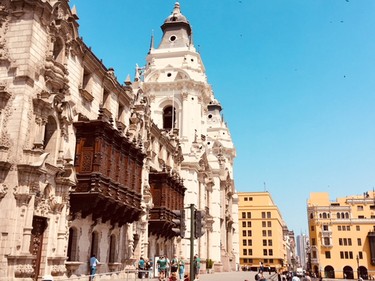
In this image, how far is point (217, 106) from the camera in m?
87.1

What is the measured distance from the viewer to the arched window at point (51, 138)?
2198 cm

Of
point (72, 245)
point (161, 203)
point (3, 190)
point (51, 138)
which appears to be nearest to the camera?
point (3, 190)

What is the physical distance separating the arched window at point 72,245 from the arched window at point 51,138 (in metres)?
4.68

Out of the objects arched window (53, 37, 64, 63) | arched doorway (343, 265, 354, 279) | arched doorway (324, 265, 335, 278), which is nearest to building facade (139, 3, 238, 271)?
arched window (53, 37, 64, 63)

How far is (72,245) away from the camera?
23.6m

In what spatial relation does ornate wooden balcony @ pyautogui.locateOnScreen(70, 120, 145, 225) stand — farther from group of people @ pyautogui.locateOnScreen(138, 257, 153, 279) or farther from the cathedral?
group of people @ pyautogui.locateOnScreen(138, 257, 153, 279)

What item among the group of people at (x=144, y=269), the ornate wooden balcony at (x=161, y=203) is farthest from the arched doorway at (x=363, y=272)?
the group of people at (x=144, y=269)

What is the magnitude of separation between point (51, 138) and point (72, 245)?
21.0ft

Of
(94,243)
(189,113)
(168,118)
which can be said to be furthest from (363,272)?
(94,243)

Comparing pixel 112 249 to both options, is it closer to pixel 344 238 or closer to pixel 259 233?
pixel 344 238

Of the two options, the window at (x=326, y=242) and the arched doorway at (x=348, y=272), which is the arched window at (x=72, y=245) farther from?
the arched doorway at (x=348, y=272)

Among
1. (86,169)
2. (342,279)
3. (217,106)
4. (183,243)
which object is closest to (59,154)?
(86,169)

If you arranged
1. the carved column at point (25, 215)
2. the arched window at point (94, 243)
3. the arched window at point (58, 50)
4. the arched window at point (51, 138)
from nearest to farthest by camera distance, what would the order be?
1. the carved column at point (25, 215)
2. the arched window at point (51, 138)
3. the arched window at point (58, 50)
4. the arched window at point (94, 243)

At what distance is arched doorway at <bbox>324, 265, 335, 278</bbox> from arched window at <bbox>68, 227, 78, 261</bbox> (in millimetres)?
76175
